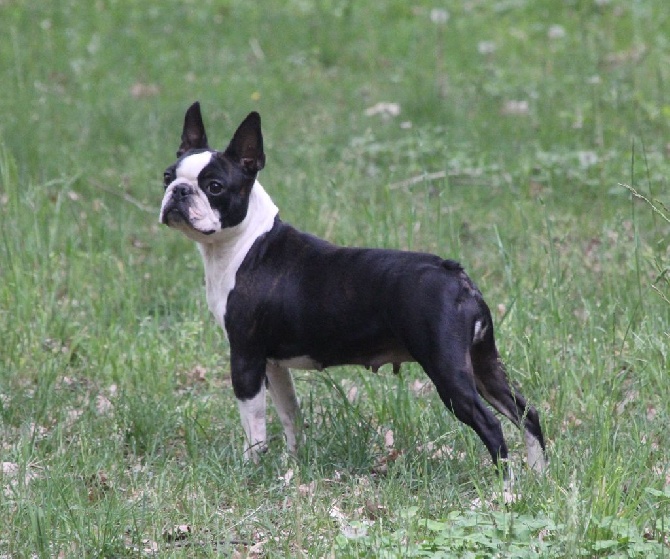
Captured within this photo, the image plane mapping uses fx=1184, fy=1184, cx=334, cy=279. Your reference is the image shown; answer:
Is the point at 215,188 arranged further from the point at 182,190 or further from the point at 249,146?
the point at 249,146

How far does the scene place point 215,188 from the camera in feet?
15.8

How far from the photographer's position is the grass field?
414cm

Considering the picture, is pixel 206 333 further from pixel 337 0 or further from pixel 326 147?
pixel 337 0

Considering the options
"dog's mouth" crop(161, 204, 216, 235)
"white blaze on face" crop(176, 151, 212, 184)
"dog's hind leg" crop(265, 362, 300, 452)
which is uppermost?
"white blaze on face" crop(176, 151, 212, 184)

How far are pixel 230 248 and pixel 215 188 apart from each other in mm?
294

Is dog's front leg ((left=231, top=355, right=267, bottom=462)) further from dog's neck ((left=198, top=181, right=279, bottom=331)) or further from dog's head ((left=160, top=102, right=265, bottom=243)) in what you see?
dog's head ((left=160, top=102, right=265, bottom=243))

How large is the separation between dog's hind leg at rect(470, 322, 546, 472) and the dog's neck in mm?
1074

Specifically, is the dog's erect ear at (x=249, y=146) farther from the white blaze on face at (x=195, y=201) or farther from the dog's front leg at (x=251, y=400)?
the dog's front leg at (x=251, y=400)

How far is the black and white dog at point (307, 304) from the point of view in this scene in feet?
14.3

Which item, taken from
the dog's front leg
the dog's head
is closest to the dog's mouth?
the dog's head

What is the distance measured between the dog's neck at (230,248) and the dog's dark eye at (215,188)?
0.18 metres

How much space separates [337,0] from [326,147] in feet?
14.5

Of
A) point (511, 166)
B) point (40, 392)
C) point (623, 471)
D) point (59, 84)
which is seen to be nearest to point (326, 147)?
point (511, 166)

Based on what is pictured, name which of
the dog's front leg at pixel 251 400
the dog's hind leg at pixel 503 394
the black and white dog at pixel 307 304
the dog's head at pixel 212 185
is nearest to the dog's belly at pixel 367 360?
the black and white dog at pixel 307 304
